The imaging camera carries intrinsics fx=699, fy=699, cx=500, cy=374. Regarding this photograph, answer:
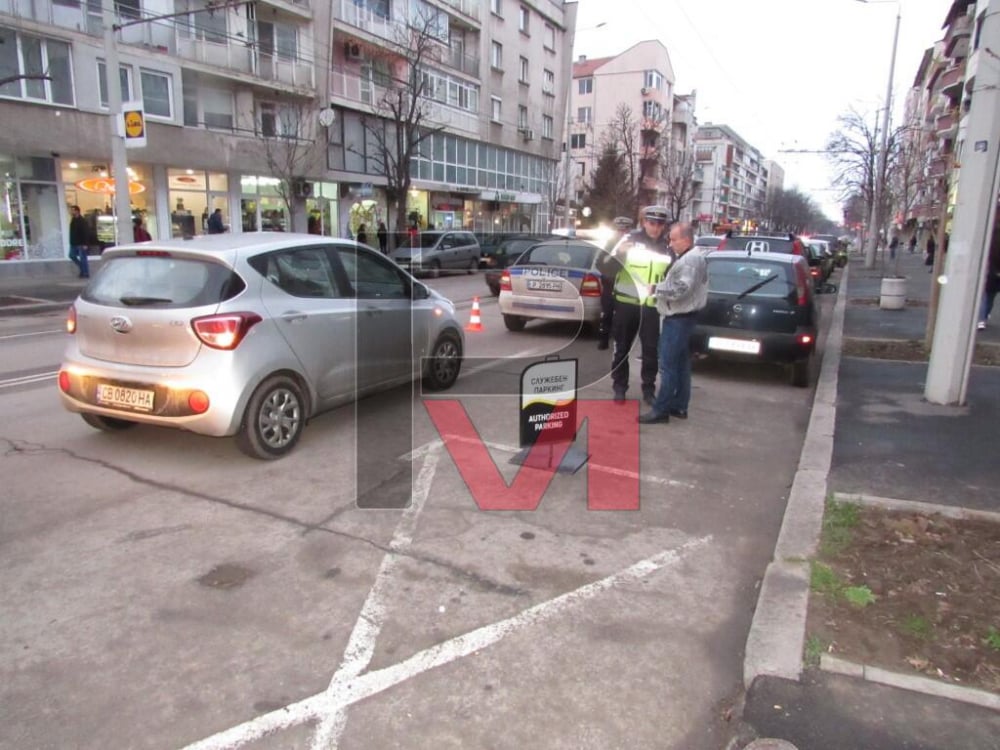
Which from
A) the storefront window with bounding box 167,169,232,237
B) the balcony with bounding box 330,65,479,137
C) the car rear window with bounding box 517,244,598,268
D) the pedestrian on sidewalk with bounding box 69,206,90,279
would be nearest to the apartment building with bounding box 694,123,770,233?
the balcony with bounding box 330,65,479,137

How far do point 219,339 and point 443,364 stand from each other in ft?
9.94

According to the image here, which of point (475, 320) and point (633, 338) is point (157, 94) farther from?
point (633, 338)

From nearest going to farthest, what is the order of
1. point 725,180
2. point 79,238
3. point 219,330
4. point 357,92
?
point 219,330, point 79,238, point 357,92, point 725,180

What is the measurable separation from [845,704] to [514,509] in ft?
7.74

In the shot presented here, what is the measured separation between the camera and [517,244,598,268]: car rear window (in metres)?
11.3

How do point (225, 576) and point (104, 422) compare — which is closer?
point (225, 576)

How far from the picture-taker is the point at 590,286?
1105 cm

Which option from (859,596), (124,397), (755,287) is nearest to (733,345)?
(755,287)

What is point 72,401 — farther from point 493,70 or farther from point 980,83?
point 493,70

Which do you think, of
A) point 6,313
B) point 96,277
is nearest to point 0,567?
point 96,277

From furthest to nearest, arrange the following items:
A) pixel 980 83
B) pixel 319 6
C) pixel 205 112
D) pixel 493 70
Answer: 1. pixel 493 70
2. pixel 319 6
3. pixel 205 112
4. pixel 980 83

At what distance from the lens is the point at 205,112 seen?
25.7 meters

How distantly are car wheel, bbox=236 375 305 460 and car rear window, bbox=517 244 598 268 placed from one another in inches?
261

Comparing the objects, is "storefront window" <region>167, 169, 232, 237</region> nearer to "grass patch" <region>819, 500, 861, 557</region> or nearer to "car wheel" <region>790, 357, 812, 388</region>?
"car wheel" <region>790, 357, 812, 388</region>
